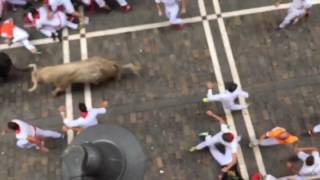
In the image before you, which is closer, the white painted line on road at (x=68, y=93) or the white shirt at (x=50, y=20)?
the white painted line on road at (x=68, y=93)

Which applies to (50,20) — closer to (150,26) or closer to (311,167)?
(150,26)

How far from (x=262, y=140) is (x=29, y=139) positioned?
448 cm

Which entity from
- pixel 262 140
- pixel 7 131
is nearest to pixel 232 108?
pixel 262 140

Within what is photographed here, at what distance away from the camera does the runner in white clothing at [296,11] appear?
997cm

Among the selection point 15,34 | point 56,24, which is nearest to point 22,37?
point 15,34

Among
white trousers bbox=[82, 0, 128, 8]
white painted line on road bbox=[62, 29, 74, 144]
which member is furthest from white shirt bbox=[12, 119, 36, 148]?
white trousers bbox=[82, 0, 128, 8]

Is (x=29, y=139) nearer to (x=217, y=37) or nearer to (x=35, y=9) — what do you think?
(x=35, y=9)

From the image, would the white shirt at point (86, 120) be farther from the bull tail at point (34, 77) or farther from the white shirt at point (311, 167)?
the white shirt at point (311, 167)

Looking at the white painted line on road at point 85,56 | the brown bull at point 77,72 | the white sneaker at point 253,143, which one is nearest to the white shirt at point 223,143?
the white sneaker at point 253,143

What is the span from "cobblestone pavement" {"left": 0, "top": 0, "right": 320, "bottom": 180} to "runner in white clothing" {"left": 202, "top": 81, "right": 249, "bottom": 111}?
0.74 ft

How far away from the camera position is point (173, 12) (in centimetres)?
1034

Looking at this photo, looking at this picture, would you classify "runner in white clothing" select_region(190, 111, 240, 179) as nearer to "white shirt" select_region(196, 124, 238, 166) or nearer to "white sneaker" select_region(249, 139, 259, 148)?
"white shirt" select_region(196, 124, 238, 166)

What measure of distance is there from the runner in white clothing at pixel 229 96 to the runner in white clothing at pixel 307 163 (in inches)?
56.5

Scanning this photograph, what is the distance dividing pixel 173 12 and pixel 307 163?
174 inches
